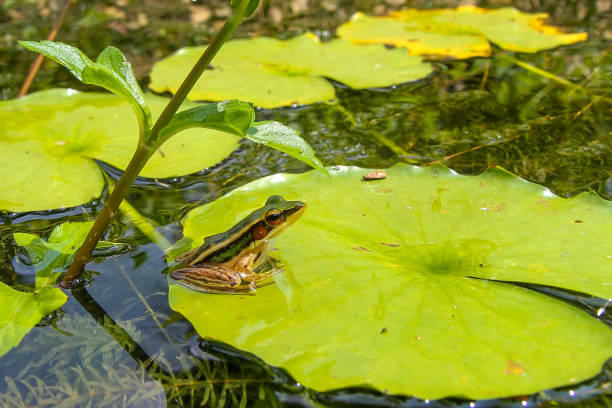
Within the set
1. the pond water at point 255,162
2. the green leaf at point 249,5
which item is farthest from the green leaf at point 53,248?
the green leaf at point 249,5

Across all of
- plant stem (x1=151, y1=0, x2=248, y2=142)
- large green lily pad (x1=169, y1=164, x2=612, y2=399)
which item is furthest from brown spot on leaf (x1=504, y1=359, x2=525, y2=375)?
plant stem (x1=151, y1=0, x2=248, y2=142)

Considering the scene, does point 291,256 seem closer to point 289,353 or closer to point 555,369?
point 289,353

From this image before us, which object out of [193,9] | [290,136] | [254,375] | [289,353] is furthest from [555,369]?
[193,9]

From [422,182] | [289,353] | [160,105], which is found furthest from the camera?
[160,105]

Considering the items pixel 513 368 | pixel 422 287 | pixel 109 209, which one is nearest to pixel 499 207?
pixel 422 287

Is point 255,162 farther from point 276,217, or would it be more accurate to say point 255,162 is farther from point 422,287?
point 422,287
